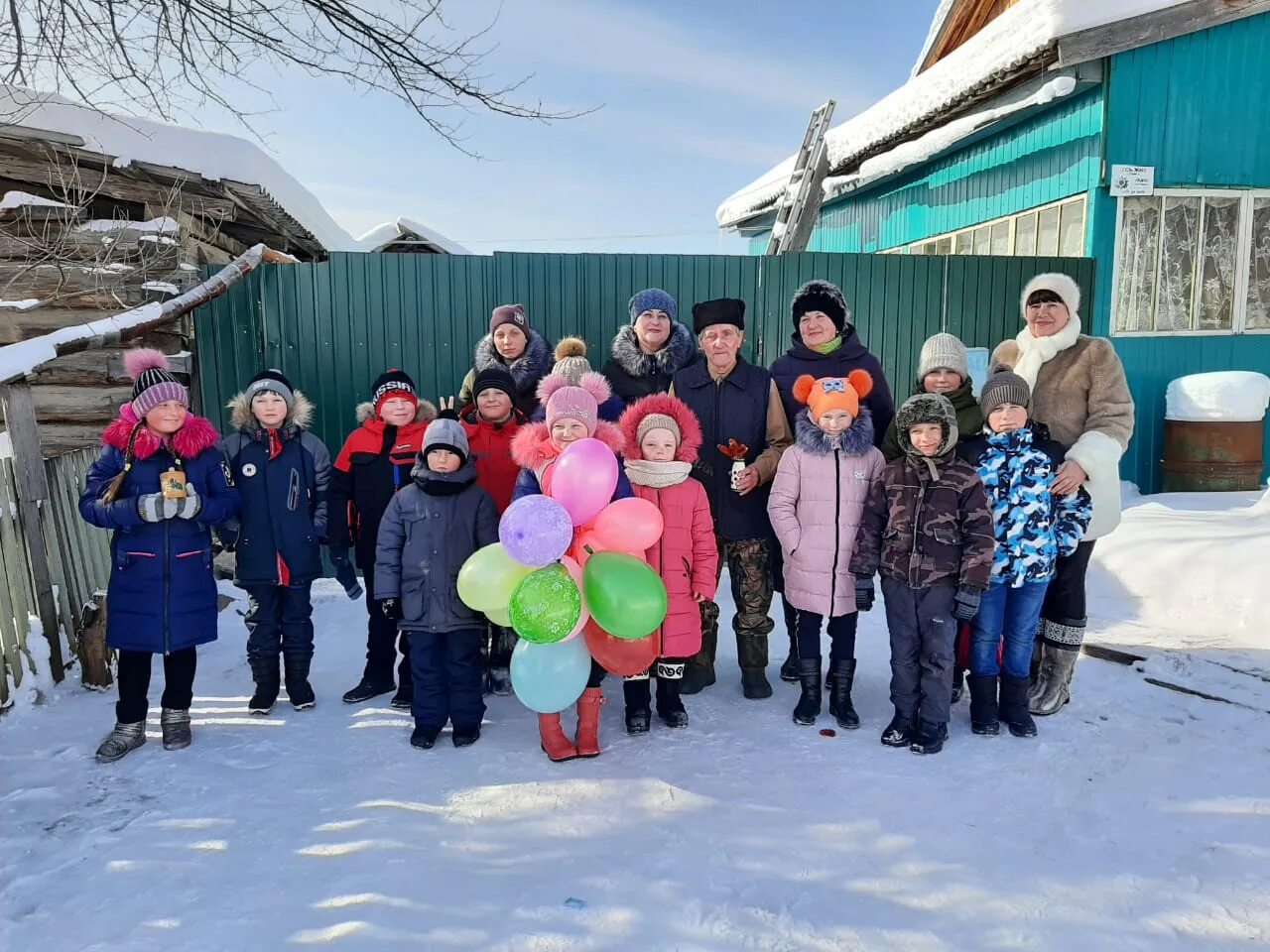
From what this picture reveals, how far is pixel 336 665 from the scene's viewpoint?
4340 millimetres

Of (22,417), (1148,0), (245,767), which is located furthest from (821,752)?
(1148,0)

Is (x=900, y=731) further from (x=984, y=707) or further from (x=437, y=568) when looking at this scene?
(x=437, y=568)

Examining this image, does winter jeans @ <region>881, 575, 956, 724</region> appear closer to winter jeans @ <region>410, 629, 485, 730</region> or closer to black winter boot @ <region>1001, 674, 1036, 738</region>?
black winter boot @ <region>1001, 674, 1036, 738</region>

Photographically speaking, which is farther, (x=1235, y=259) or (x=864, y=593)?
(x=1235, y=259)

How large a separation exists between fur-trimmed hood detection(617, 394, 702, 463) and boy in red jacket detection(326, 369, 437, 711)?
1.04m

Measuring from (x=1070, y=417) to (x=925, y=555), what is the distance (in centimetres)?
106

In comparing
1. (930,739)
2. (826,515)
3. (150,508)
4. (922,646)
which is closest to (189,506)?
(150,508)

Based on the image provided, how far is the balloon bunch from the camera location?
287 centimetres

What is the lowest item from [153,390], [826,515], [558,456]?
[826,515]

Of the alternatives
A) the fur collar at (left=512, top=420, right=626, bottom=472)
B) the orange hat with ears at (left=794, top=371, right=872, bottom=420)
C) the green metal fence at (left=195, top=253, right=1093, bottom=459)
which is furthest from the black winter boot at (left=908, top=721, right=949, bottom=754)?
the green metal fence at (left=195, top=253, right=1093, bottom=459)

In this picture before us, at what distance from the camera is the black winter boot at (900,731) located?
3258mm

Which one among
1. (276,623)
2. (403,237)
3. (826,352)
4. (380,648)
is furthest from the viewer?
(403,237)

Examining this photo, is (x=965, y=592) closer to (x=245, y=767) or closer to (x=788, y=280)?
(x=245, y=767)

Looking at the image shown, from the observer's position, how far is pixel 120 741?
3.20 metres
